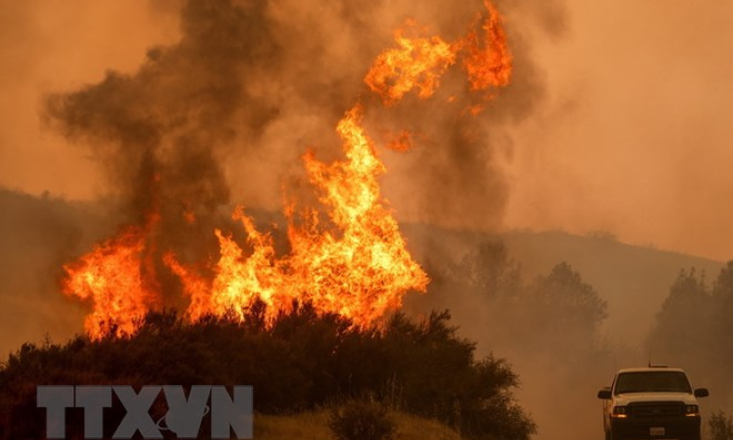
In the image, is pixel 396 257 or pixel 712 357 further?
pixel 712 357

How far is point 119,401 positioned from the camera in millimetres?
22688

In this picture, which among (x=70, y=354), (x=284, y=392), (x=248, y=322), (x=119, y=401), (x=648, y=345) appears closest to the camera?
(x=119, y=401)

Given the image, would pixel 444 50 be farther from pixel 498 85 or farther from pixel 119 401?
pixel 119 401

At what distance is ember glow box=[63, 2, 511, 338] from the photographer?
44.4m

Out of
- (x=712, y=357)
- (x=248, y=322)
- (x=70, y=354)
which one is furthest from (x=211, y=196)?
(x=712, y=357)

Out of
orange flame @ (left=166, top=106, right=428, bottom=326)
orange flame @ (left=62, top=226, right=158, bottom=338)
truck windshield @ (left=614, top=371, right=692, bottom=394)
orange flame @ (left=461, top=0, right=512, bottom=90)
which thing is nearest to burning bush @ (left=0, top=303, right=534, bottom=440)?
orange flame @ (left=166, top=106, right=428, bottom=326)

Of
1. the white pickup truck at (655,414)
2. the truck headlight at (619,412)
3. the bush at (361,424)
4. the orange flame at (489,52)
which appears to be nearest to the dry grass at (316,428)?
the bush at (361,424)

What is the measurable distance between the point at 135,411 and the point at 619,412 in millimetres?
12173

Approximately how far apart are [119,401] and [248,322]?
16.1m

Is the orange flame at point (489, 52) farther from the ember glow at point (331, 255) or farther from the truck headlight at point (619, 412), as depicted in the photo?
the truck headlight at point (619, 412)

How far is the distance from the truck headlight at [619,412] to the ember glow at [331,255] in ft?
44.7

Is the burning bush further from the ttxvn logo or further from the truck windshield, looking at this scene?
the truck windshield

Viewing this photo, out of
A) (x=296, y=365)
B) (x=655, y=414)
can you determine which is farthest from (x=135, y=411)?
(x=655, y=414)

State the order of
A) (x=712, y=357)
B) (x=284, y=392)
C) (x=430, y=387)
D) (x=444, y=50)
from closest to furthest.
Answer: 1. (x=284, y=392)
2. (x=430, y=387)
3. (x=444, y=50)
4. (x=712, y=357)
